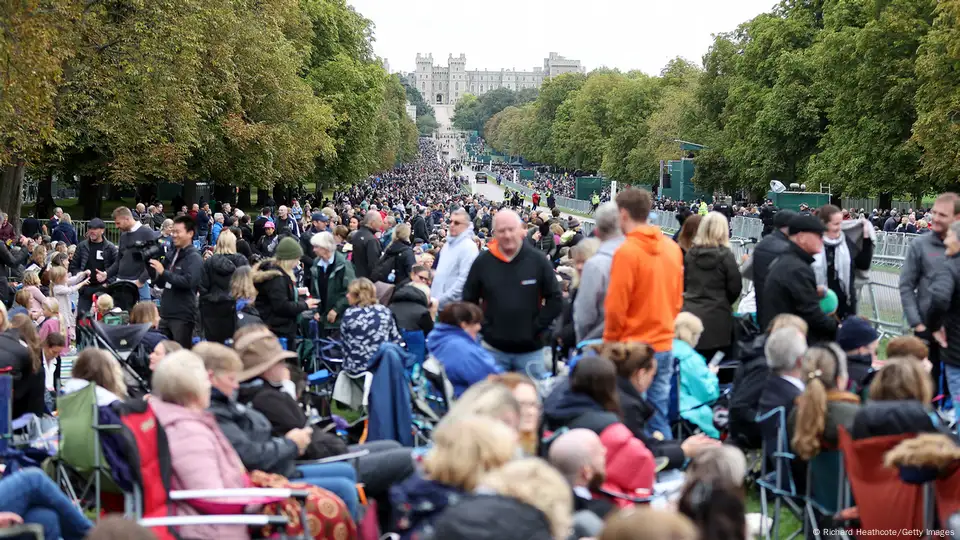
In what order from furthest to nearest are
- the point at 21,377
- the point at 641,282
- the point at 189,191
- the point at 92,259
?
the point at 189,191, the point at 92,259, the point at 21,377, the point at 641,282

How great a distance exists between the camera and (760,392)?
8.07m

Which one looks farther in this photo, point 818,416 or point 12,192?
point 12,192

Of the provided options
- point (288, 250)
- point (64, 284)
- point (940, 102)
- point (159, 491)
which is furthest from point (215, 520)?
point (940, 102)

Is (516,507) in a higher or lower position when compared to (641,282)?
lower

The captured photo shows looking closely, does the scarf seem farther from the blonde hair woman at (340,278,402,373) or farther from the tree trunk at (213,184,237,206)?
the tree trunk at (213,184,237,206)

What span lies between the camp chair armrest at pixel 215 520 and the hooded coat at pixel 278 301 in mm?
5968

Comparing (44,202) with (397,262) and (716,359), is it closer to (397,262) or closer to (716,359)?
(397,262)

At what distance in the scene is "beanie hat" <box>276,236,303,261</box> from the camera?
12.1 meters

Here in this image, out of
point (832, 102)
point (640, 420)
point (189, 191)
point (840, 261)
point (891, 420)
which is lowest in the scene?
point (189, 191)

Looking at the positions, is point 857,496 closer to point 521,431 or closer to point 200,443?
point 521,431

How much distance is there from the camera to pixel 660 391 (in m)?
8.35

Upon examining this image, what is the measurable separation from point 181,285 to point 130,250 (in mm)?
1820

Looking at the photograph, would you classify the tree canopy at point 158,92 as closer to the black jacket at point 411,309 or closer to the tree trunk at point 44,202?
the tree trunk at point 44,202

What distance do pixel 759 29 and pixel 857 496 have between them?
57.2m
